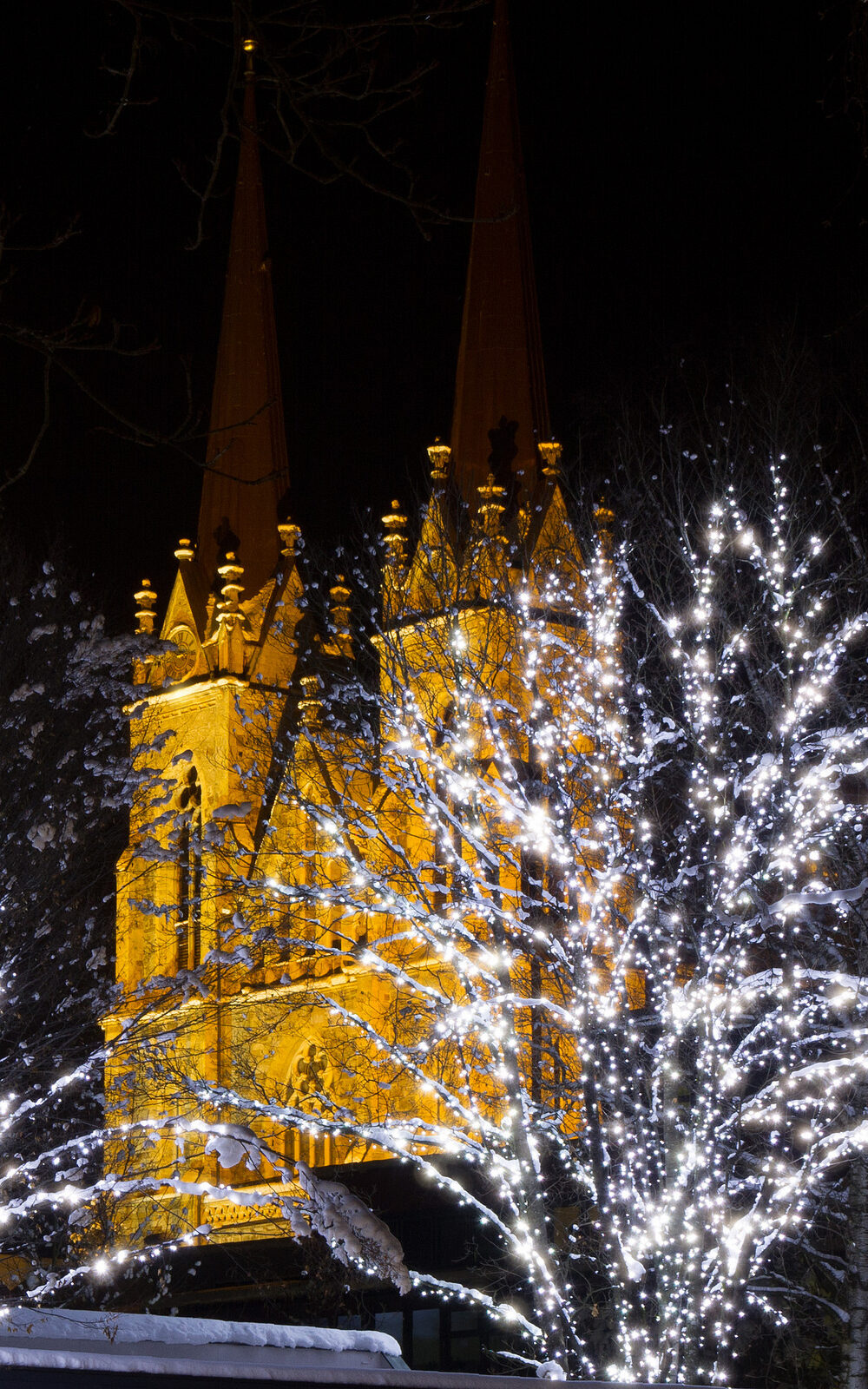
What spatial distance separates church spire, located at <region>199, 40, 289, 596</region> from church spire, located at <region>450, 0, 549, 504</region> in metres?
5.75

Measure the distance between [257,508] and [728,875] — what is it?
29410 millimetres

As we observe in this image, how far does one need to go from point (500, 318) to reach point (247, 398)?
24.6 ft

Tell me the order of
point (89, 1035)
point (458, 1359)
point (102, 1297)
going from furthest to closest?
point (89, 1035)
point (102, 1297)
point (458, 1359)

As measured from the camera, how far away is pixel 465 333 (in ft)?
126

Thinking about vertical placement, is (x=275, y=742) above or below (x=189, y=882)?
below

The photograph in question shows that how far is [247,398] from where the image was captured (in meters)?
42.8

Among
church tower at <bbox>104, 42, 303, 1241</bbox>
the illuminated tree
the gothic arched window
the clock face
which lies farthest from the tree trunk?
the clock face

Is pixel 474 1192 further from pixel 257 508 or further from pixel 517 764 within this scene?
pixel 257 508

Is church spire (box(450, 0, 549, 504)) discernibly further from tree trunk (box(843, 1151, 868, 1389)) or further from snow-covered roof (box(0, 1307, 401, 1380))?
snow-covered roof (box(0, 1307, 401, 1380))

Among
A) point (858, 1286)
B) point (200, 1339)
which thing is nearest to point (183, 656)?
point (858, 1286)

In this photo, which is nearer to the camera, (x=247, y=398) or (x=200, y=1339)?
(x=200, y=1339)

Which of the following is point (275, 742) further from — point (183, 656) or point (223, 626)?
point (183, 656)

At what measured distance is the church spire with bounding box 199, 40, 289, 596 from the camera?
139 feet

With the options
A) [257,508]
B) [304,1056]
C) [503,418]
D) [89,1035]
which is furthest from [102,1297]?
[257,508]
